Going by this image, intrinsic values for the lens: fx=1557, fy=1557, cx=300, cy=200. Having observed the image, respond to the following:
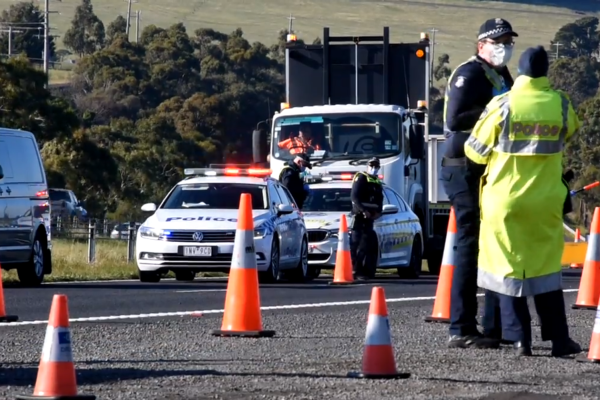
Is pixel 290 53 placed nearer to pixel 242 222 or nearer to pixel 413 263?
pixel 413 263

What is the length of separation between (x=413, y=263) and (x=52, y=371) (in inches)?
618

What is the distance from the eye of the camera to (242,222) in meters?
11.8

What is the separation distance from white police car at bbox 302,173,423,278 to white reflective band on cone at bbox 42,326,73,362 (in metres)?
13.8

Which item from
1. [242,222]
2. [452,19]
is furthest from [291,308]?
[452,19]

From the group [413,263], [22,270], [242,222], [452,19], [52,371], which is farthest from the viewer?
[452,19]

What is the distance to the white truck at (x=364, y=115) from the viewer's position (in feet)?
77.0

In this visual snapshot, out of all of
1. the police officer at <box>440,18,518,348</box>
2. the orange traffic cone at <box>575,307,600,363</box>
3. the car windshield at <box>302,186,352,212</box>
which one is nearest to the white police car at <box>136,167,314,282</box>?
the car windshield at <box>302,186,352,212</box>

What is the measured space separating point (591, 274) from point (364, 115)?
960 centimetres

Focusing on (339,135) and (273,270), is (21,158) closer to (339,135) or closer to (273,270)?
(273,270)

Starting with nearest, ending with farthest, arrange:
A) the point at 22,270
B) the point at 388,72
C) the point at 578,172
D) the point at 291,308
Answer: the point at 291,308 < the point at 22,270 < the point at 388,72 < the point at 578,172

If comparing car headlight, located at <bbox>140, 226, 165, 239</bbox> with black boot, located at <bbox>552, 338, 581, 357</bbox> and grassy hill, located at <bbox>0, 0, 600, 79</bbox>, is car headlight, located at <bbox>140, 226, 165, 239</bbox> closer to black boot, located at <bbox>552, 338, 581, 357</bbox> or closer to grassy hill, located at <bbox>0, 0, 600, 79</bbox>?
black boot, located at <bbox>552, 338, 581, 357</bbox>

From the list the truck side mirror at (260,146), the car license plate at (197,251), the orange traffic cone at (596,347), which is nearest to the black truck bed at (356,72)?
the truck side mirror at (260,146)

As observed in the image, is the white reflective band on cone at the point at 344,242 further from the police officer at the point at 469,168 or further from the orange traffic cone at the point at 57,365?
the orange traffic cone at the point at 57,365

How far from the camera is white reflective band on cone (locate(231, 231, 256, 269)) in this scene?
11602 millimetres
